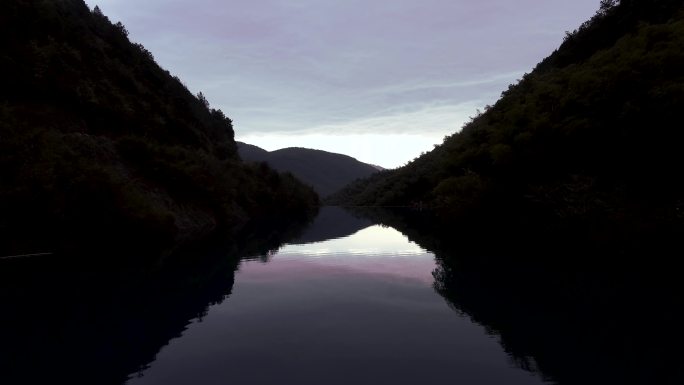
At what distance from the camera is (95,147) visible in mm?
34156

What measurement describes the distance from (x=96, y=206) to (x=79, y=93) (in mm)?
22445

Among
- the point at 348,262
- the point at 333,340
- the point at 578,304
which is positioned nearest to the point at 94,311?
the point at 333,340

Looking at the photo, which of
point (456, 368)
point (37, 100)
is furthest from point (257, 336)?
point (37, 100)

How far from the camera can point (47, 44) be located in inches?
1686

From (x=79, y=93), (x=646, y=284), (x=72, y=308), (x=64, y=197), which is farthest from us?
(x=79, y=93)

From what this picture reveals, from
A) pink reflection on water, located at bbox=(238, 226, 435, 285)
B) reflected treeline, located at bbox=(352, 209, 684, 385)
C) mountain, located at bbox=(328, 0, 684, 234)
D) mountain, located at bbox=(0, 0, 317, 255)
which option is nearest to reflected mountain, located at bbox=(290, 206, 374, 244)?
pink reflection on water, located at bbox=(238, 226, 435, 285)

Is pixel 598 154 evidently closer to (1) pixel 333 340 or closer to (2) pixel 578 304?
(2) pixel 578 304

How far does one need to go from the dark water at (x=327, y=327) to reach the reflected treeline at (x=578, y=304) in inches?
2.3

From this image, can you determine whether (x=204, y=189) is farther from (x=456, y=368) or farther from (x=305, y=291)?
(x=456, y=368)

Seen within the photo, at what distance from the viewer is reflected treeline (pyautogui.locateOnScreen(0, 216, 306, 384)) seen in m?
9.54

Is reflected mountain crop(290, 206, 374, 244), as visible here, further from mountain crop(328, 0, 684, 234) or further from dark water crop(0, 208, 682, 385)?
dark water crop(0, 208, 682, 385)

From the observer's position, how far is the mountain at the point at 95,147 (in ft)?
76.0

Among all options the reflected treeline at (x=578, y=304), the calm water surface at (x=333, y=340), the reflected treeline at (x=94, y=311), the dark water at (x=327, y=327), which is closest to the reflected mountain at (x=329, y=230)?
the reflected treeline at (x=94, y=311)

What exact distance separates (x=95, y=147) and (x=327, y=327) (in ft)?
94.1
